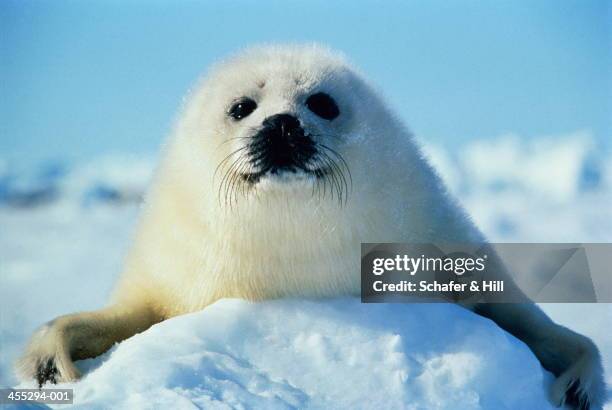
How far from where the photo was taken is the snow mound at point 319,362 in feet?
11.6

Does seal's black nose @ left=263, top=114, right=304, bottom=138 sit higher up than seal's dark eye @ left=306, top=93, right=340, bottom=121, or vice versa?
seal's dark eye @ left=306, top=93, right=340, bottom=121

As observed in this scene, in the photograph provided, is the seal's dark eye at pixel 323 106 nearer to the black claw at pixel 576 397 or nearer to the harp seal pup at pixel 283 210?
the harp seal pup at pixel 283 210

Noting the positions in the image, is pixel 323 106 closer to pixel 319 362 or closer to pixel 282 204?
pixel 282 204

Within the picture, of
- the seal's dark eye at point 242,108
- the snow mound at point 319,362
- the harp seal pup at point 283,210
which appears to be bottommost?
the snow mound at point 319,362

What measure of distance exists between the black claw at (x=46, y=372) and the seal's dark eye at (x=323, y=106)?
4.74 ft

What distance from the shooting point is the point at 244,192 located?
411cm

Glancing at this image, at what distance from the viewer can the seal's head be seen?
402 centimetres

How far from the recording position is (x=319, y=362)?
3.71m

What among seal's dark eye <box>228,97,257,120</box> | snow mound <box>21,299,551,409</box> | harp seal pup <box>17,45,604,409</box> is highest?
seal's dark eye <box>228,97,257,120</box>

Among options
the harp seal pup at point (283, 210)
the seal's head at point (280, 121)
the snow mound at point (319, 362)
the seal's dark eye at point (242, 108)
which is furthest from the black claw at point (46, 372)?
the seal's dark eye at point (242, 108)

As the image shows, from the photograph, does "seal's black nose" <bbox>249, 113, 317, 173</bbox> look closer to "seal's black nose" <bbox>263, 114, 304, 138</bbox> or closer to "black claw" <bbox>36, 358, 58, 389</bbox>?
"seal's black nose" <bbox>263, 114, 304, 138</bbox>

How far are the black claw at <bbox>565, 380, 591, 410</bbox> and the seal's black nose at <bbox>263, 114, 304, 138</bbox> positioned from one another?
1.43 meters

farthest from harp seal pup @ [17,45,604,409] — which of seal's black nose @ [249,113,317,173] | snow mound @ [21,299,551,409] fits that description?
snow mound @ [21,299,551,409]

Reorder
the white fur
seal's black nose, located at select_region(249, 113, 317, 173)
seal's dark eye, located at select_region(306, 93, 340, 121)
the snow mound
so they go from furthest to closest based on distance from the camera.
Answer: seal's dark eye, located at select_region(306, 93, 340, 121) < the white fur < seal's black nose, located at select_region(249, 113, 317, 173) < the snow mound
